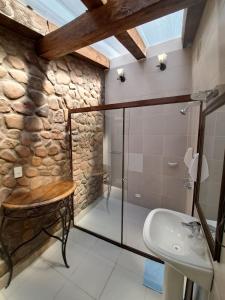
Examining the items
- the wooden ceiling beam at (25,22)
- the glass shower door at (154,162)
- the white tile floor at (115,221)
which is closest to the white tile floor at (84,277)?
the white tile floor at (115,221)

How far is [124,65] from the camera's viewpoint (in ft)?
8.11

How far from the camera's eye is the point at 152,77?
7.45 feet

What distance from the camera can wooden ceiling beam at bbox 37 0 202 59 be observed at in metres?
1.02

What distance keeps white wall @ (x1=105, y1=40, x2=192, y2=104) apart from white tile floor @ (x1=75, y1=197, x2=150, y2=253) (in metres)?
1.91

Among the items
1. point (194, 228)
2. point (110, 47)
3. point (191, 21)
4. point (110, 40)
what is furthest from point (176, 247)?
point (110, 47)

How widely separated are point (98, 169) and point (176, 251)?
72.0 inches

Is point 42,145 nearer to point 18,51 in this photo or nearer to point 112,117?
point 18,51

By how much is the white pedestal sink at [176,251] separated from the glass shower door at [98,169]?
106 cm

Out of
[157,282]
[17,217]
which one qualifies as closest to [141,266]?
[157,282]

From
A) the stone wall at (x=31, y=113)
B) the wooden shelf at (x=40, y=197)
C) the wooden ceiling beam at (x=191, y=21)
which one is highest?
the wooden ceiling beam at (x=191, y=21)

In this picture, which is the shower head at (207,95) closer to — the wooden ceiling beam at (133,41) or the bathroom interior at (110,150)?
the bathroom interior at (110,150)

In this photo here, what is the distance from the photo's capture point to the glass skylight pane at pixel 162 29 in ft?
5.08

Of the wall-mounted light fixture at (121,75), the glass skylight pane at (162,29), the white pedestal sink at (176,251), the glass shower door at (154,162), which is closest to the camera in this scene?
the white pedestal sink at (176,251)

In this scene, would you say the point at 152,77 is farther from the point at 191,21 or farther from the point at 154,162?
the point at 154,162
